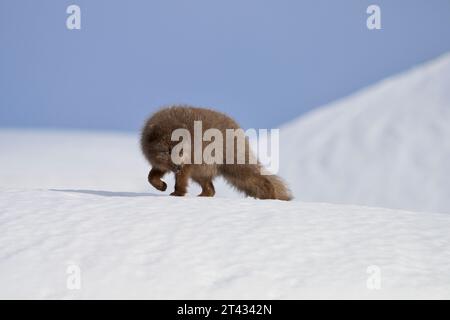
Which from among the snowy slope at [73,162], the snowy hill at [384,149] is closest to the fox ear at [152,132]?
the snowy slope at [73,162]

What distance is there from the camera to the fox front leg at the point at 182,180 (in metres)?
8.35

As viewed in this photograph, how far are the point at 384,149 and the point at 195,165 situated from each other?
44.1 ft

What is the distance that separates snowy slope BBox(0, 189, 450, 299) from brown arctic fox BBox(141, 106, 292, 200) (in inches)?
26.4

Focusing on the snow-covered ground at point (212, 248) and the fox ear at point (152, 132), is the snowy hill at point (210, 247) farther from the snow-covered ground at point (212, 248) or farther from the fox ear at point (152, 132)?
the fox ear at point (152, 132)

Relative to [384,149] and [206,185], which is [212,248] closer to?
[206,185]

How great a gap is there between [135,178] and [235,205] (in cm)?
1495

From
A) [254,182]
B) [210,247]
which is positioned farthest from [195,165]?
[210,247]

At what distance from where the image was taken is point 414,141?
20.4 metres

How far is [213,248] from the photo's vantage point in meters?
6.12

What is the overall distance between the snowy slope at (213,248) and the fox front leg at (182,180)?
0.58 metres

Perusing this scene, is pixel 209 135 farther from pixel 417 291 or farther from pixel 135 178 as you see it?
pixel 135 178

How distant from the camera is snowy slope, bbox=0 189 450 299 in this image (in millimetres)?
5371
